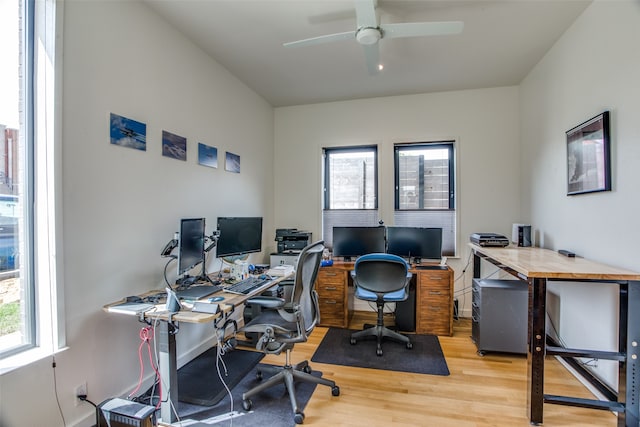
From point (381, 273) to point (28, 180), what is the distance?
2.63 metres

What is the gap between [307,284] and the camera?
203 centimetres

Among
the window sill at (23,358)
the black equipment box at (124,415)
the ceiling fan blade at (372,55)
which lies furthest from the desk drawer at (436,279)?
the window sill at (23,358)

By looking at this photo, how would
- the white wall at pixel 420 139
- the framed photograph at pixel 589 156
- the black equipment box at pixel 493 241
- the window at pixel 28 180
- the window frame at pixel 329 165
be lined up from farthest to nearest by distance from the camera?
the window frame at pixel 329 165 → the white wall at pixel 420 139 → the black equipment box at pixel 493 241 → the framed photograph at pixel 589 156 → the window at pixel 28 180

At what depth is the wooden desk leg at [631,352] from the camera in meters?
1.63

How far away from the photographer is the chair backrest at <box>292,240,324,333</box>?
1.92m

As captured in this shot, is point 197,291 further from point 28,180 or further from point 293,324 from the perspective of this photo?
point 28,180

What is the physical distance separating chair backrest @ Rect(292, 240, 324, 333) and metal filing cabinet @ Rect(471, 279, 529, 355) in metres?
1.71

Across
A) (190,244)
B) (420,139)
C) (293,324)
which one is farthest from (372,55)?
(293,324)

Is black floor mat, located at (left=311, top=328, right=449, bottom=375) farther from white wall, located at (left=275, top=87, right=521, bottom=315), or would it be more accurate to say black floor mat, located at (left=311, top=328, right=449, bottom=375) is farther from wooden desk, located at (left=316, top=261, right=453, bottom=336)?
white wall, located at (left=275, top=87, right=521, bottom=315)

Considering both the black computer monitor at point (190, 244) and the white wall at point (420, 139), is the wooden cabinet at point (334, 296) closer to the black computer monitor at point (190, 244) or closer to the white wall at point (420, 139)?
the white wall at point (420, 139)

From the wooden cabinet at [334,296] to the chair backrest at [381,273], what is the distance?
621 millimetres

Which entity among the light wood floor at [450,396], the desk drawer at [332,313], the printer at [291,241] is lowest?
the light wood floor at [450,396]

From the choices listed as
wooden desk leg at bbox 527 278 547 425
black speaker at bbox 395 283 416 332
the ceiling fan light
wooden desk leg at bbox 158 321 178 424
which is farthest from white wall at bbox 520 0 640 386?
wooden desk leg at bbox 158 321 178 424

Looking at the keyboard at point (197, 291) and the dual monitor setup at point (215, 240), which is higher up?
the dual monitor setup at point (215, 240)
